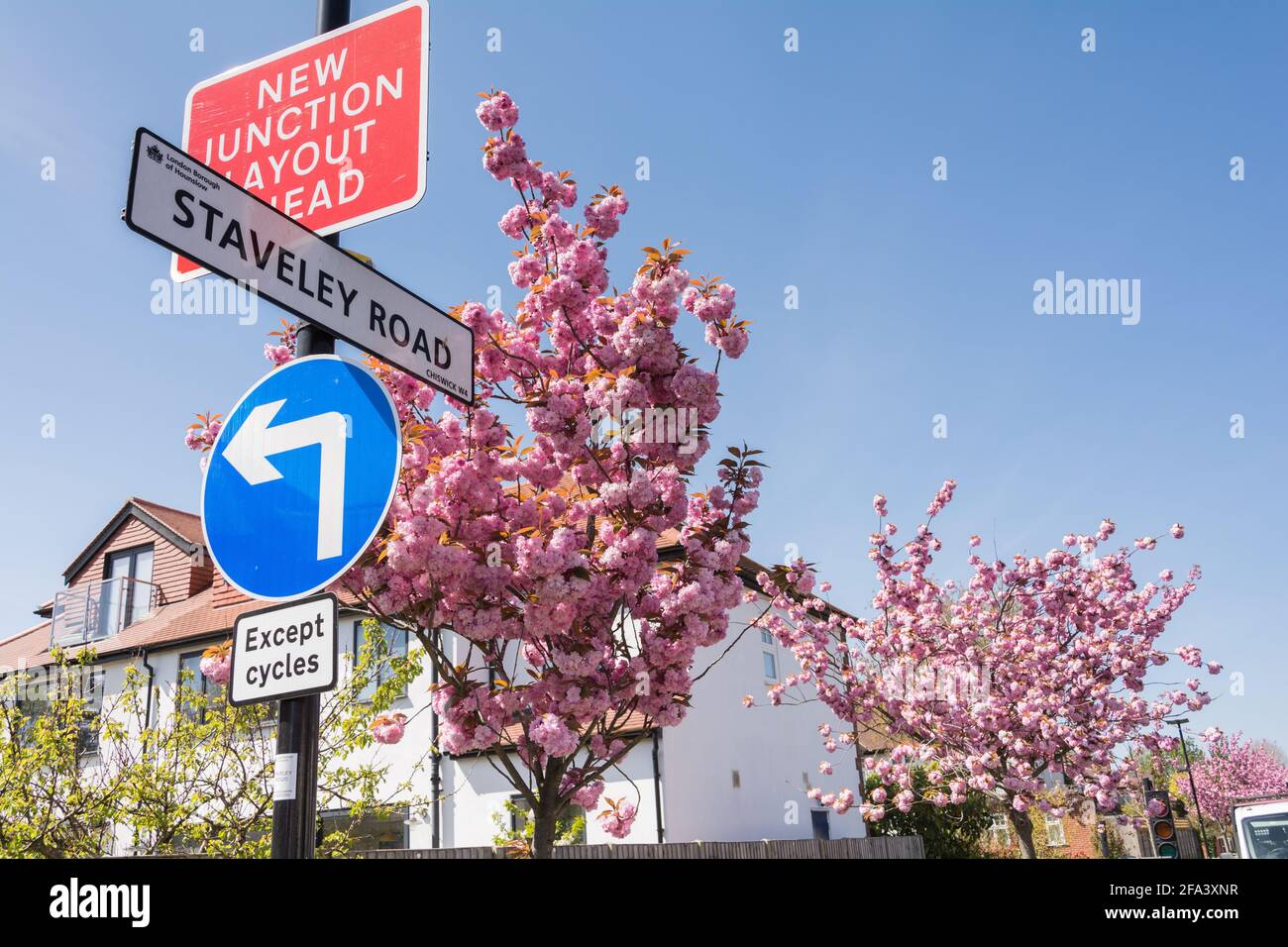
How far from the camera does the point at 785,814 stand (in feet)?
79.4

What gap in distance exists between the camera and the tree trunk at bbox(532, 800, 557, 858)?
21.8 feet

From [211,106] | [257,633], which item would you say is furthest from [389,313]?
[211,106]

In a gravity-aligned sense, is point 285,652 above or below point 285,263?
below

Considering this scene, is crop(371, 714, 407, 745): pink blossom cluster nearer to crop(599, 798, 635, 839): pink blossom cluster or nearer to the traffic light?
crop(599, 798, 635, 839): pink blossom cluster

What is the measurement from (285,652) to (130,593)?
92.5 feet

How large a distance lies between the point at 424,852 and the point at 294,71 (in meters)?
17.1

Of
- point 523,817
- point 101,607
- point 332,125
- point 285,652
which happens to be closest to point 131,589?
point 101,607

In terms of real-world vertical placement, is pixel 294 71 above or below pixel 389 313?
above

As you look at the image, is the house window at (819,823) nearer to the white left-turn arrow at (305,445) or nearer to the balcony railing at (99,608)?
the balcony railing at (99,608)

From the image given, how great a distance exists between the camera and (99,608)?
27.2 meters

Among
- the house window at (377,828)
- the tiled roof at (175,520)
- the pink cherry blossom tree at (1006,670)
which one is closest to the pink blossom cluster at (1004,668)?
the pink cherry blossom tree at (1006,670)

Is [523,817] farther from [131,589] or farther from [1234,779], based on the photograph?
[1234,779]

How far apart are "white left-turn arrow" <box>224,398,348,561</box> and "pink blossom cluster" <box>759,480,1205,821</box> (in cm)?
1440
